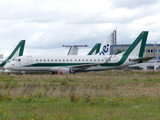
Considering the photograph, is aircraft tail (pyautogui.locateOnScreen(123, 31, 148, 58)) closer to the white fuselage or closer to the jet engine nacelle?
the white fuselage

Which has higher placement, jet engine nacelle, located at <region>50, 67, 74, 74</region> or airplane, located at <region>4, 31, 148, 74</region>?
airplane, located at <region>4, 31, 148, 74</region>

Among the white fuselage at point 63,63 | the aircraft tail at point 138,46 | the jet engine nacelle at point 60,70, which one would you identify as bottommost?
the jet engine nacelle at point 60,70

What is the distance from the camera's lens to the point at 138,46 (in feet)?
168

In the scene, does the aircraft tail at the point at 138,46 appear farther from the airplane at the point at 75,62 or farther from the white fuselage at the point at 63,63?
the white fuselage at the point at 63,63

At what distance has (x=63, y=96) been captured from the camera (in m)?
16.7

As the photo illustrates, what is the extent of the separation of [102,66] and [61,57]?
20.4 feet

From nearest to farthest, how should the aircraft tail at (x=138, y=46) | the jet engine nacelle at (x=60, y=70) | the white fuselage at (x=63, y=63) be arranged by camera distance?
1. the white fuselage at (x=63, y=63)
2. the jet engine nacelle at (x=60, y=70)
3. the aircraft tail at (x=138, y=46)

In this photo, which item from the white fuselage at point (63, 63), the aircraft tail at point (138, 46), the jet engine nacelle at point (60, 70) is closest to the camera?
the white fuselage at point (63, 63)

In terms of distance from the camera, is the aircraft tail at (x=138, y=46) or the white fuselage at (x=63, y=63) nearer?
the white fuselage at (x=63, y=63)

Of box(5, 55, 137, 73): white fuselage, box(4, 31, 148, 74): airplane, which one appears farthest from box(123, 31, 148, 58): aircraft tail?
box(5, 55, 137, 73): white fuselage

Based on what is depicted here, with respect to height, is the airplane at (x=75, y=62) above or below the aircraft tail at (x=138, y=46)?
below

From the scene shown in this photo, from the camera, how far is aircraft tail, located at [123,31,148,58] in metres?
50.7

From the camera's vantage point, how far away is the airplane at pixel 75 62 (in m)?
48.7

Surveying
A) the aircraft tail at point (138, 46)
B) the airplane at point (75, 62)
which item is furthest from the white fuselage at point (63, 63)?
the aircraft tail at point (138, 46)
